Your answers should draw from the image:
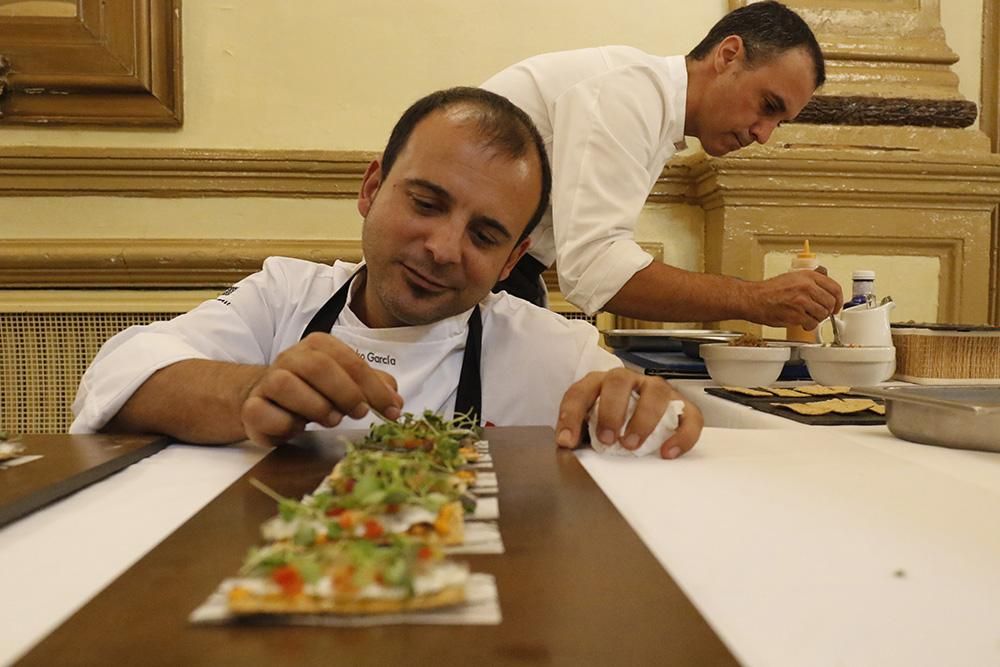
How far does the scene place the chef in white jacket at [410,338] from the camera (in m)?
0.86

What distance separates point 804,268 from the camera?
1.77 metres

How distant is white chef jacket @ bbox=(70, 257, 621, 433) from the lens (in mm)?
1235

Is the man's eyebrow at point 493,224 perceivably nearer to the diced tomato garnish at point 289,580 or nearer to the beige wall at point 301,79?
the diced tomato garnish at point 289,580

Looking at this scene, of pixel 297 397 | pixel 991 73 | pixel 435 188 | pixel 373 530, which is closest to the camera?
pixel 373 530

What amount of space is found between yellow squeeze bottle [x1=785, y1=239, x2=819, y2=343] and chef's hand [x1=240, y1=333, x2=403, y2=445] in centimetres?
123

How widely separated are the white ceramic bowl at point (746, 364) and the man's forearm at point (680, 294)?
20 cm

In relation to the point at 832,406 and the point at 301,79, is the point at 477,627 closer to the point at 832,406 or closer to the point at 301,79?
the point at 832,406

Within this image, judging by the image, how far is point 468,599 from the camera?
41 cm

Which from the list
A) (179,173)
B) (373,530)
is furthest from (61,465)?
(179,173)

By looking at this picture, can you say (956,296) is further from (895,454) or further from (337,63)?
(337,63)

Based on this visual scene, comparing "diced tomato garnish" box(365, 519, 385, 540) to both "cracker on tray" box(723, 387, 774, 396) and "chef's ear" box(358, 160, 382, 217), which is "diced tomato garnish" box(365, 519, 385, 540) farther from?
"cracker on tray" box(723, 387, 774, 396)

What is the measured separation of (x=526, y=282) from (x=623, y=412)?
3.21ft

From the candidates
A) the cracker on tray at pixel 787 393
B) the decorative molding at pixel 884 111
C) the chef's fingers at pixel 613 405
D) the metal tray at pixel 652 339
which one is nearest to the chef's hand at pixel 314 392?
the chef's fingers at pixel 613 405

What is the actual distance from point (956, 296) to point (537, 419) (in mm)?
1792
